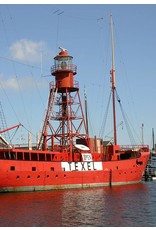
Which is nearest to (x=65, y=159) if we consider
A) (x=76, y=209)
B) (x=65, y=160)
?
(x=65, y=160)

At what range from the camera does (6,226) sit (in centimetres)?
1986

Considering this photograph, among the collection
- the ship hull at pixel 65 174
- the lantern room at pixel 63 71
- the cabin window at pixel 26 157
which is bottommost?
the ship hull at pixel 65 174

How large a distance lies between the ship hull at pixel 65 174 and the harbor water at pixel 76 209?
1527 mm

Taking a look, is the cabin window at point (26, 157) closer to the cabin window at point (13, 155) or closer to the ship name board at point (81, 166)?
the cabin window at point (13, 155)

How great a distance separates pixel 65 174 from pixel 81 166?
7.54 ft

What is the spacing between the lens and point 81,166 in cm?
4022

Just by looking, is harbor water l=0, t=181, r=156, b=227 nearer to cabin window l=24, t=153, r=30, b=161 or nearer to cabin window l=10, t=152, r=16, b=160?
cabin window l=10, t=152, r=16, b=160

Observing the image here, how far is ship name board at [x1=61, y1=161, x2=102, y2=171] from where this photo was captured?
128ft

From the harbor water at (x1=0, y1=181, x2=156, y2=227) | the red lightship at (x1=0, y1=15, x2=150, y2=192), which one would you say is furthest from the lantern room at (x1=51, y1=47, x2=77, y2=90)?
the harbor water at (x1=0, y1=181, x2=156, y2=227)

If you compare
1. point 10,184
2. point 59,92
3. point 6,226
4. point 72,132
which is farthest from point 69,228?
point 59,92

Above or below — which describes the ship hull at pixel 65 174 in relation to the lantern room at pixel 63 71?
below

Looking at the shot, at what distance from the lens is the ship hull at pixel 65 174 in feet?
114

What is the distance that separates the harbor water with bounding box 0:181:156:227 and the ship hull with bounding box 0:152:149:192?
153 centimetres

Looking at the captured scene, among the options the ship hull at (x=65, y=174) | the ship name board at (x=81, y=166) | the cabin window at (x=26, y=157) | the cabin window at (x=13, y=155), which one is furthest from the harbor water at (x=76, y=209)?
the ship name board at (x=81, y=166)
